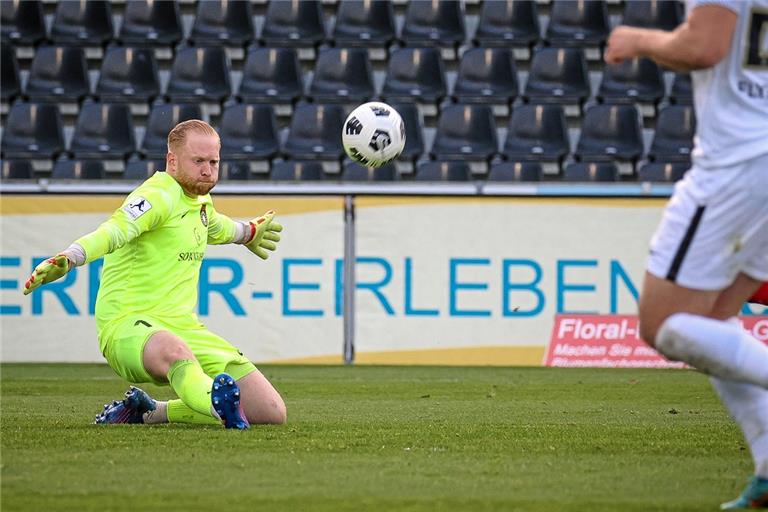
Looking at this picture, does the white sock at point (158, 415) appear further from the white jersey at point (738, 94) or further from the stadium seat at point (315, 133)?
the stadium seat at point (315, 133)

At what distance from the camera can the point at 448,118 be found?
15031 millimetres

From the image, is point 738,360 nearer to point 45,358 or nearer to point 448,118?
point 45,358

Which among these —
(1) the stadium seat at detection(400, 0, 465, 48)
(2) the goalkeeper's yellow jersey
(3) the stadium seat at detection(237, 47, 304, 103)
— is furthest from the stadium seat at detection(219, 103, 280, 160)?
(2) the goalkeeper's yellow jersey

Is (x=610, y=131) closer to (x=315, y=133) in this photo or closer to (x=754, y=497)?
(x=315, y=133)

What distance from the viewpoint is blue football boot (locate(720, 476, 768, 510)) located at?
160 inches

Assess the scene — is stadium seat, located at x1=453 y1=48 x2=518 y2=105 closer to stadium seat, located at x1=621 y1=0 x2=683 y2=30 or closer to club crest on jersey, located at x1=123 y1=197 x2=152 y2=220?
stadium seat, located at x1=621 y1=0 x2=683 y2=30

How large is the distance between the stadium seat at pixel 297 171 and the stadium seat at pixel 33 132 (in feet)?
8.41

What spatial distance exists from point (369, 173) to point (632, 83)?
3472mm

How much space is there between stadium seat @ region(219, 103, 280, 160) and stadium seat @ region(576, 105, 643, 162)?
3.44 metres

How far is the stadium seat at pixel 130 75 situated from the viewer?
51.1 ft

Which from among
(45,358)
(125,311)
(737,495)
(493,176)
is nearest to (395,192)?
(493,176)

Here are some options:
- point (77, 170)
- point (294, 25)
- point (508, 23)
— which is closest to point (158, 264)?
point (77, 170)

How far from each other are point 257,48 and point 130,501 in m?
12.0

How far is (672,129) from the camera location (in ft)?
49.5
